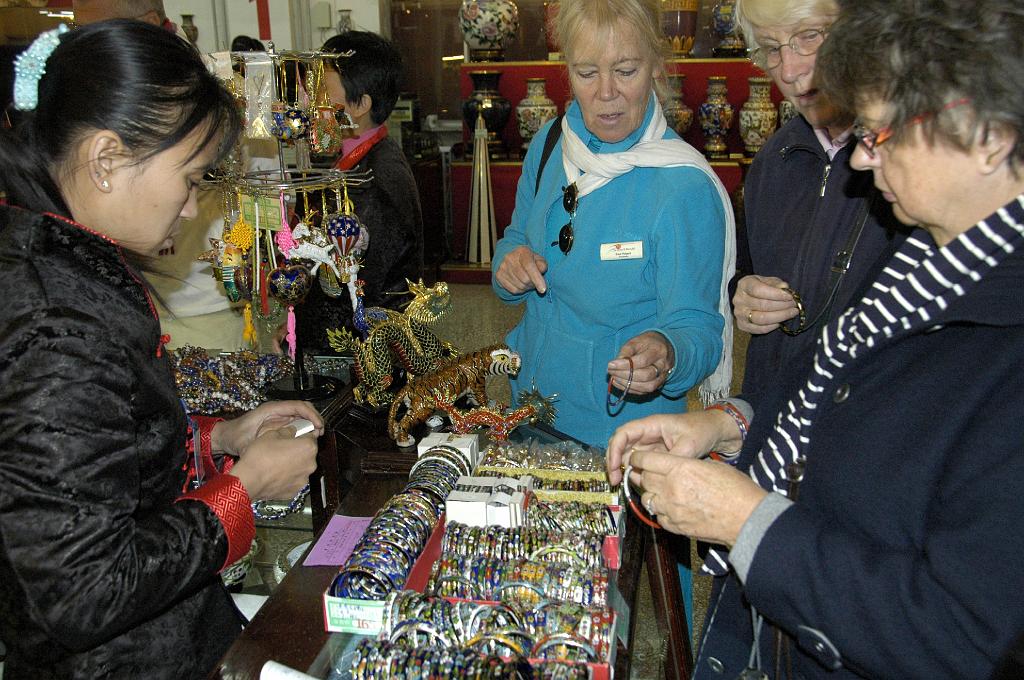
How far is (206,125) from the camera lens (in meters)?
1.18

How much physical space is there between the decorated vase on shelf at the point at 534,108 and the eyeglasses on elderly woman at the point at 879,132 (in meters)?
4.96

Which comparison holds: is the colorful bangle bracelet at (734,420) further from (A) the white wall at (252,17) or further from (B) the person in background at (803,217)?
(A) the white wall at (252,17)

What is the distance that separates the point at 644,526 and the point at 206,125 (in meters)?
1.04

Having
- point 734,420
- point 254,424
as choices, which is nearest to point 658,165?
point 734,420

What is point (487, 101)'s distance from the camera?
6125mm

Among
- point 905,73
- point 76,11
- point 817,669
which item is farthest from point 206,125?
point 76,11

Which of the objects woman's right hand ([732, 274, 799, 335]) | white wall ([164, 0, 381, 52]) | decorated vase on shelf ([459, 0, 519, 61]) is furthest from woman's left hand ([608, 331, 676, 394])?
white wall ([164, 0, 381, 52])

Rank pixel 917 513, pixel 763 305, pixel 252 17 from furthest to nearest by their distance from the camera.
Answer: pixel 252 17 → pixel 763 305 → pixel 917 513

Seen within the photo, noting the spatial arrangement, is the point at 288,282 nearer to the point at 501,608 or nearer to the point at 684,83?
the point at 501,608

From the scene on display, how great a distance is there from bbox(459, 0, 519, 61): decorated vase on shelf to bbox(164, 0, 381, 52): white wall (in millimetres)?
920

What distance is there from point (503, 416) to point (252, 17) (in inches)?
228

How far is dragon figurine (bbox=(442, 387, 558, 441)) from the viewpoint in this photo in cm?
181

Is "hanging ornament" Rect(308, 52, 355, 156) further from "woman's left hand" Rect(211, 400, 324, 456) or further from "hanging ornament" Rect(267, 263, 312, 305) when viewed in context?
"woman's left hand" Rect(211, 400, 324, 456)

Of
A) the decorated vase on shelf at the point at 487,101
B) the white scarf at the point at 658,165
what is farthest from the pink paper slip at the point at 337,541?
the decorated vase on shelf at the point at 487,101
